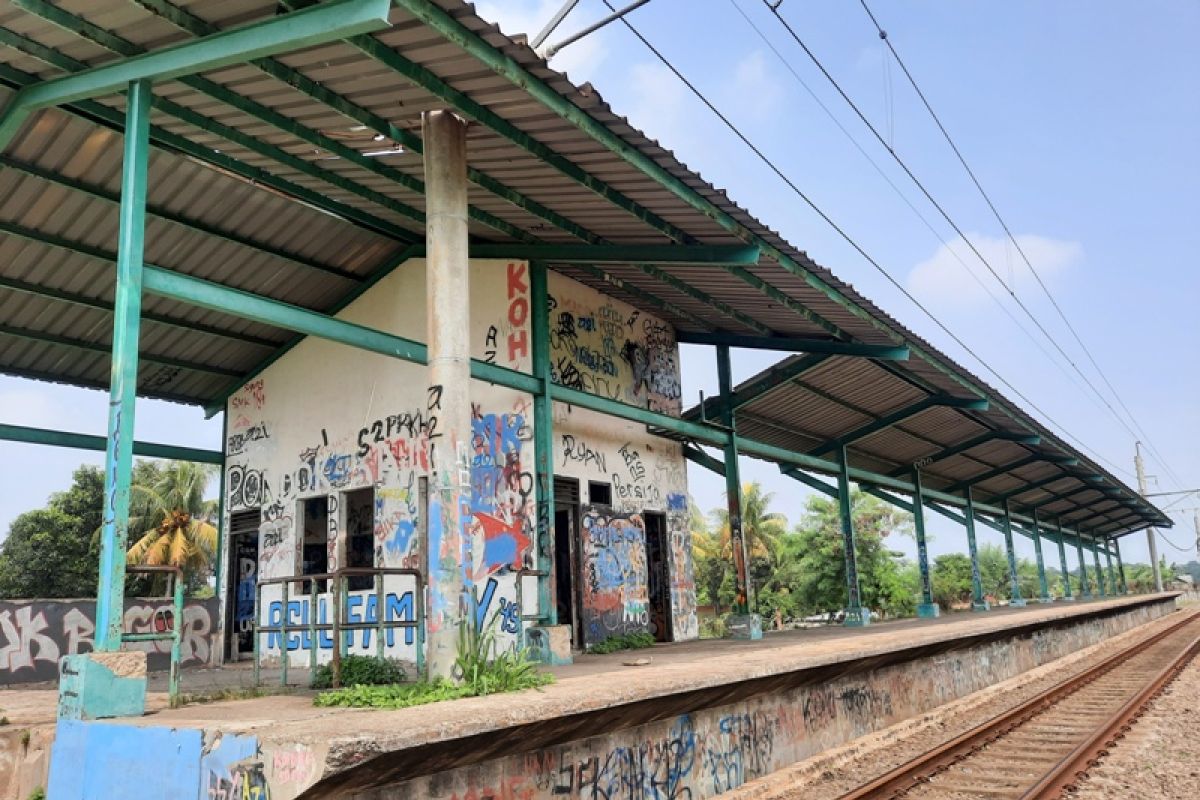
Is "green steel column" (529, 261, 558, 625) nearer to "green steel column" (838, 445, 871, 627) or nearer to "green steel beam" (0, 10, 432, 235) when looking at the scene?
"green steel beam" (0, 10, 432, 235)

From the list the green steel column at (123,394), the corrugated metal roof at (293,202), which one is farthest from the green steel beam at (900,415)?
the green steel column at (123,394)

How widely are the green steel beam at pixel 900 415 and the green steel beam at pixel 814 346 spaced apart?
4993 millimetres

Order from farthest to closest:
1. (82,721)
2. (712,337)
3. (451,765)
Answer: (712,337) → (82,721) → (451,765)

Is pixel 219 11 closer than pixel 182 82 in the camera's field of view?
Yes

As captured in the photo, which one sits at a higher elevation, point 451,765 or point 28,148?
point 28,148

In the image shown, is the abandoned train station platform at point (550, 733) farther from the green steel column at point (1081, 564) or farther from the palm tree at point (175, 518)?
the green steel column at point (1081, 564)

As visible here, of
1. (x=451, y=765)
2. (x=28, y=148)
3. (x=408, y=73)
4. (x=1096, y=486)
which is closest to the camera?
(x=451, y=765)

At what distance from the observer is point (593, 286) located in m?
15.5

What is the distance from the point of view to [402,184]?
10.6 meters

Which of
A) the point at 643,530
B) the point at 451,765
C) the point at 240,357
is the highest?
the point at 240,357

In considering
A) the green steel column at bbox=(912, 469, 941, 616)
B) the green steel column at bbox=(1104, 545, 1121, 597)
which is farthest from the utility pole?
the green steel column at bbox=(912, 469, 941, 616)

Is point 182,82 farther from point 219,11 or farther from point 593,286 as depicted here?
point 593,286

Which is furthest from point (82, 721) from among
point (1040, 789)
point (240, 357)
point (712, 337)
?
point (712, 337)

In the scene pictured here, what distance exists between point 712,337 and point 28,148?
11517 mm
